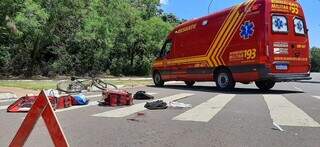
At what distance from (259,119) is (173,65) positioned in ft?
44.9

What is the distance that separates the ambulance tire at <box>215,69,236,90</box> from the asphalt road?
667 centimetres

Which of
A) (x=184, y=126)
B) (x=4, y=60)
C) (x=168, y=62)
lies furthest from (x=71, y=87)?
(x=4, y=60)

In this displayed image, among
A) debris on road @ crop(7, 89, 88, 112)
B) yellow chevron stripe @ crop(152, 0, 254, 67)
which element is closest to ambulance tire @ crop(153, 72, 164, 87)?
yellow chevron stripe @ crop(152, 0, 254, 67)

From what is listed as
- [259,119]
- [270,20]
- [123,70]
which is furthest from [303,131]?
[123,70]

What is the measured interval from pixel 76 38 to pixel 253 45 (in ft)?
74.9


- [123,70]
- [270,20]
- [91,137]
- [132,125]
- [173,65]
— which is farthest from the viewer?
[123,70]

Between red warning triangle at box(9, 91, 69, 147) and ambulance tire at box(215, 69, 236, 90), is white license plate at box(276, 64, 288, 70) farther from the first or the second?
red warning triangle at box(9, 91, 69, 147)

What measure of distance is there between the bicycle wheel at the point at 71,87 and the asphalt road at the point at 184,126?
14.8 feet

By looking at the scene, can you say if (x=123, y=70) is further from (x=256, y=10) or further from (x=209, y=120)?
(x=209, y=120)

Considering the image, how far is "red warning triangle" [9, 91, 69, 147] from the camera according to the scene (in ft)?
18.6

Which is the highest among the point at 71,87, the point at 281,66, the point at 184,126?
the point at 281,66

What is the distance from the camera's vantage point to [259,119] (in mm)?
10188

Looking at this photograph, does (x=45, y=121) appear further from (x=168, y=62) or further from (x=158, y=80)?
(x=158, y=80)

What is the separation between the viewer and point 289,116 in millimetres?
10562
